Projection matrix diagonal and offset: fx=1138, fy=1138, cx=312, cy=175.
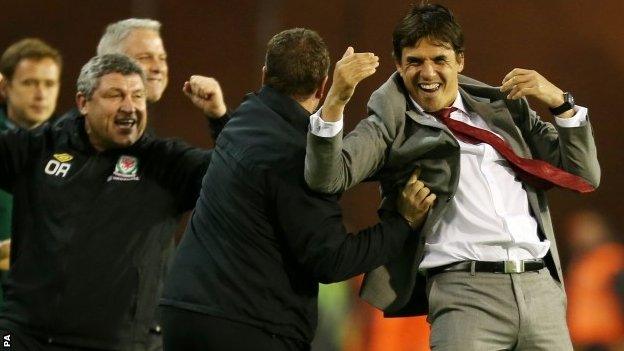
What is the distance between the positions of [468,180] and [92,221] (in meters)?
1.16

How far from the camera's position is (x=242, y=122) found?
121 inches

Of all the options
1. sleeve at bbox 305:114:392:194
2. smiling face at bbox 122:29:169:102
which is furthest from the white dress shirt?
smiling face at bbox 122:29:169:102

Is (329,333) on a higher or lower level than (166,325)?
lower

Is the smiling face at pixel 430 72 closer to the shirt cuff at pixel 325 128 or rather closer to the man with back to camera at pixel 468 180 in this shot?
the man with back to camera at pixel 468 180

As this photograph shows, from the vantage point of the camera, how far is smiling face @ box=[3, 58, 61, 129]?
4598 millimetres

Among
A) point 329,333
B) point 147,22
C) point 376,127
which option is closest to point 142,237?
point 376,127

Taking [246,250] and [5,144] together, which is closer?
[246,250]

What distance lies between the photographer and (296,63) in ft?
9.86

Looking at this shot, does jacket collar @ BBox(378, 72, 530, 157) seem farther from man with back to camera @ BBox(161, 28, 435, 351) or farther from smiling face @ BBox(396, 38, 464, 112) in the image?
man with back to camera @ BBox(161, 28, 435, 351)

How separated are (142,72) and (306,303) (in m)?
1.10

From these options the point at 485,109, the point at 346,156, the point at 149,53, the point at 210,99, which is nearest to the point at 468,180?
the point at 485,109

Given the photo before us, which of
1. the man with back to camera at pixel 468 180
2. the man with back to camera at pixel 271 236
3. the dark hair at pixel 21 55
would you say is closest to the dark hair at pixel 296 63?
the man with back to camera at pixel 271 236

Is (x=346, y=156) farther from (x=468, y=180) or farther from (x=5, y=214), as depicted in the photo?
(x=5, y=214)

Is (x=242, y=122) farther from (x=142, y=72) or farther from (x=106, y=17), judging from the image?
(x=106, y=17)
